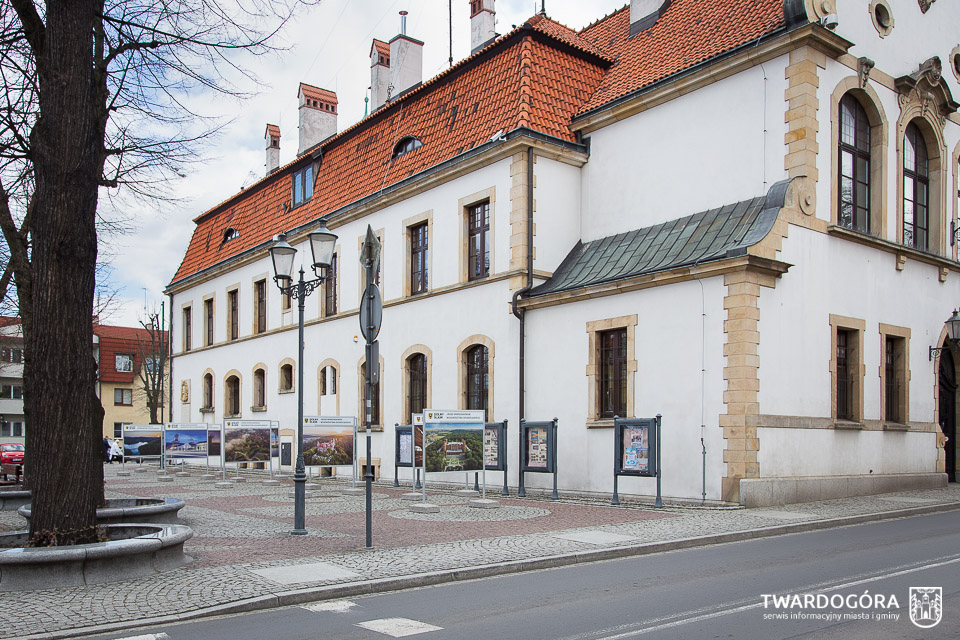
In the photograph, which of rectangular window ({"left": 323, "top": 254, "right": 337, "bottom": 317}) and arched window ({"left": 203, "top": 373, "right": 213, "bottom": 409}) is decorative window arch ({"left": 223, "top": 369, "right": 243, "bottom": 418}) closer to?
arched window ({"left": 203, "top": 373, "right": 213, "bottom": 409})

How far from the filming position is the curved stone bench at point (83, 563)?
8.73 metres

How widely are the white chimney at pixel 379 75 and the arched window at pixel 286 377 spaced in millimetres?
10403

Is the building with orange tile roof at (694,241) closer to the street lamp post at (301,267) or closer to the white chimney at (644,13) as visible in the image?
the white chimney at (644,13)

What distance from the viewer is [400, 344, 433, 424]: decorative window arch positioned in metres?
25.0

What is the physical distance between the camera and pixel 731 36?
19.2 metres

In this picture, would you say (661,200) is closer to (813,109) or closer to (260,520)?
(813,109)

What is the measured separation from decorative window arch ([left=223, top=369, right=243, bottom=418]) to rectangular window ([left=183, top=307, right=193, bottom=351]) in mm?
5470

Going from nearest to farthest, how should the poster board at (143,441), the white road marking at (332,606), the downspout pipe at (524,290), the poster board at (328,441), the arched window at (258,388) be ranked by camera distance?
1. the white road marking at (332,606)
2. the poster board at (328,441)
3. the downspout pipe at (524,290)
4. the poster board at (143,441)
5. the arched window at (258,388)

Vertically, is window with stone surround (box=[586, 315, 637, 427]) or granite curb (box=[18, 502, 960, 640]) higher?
window with stone surround (box=[586, 315, 637, 427])

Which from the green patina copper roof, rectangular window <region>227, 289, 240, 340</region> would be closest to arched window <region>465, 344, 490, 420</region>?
the green patina copper roof

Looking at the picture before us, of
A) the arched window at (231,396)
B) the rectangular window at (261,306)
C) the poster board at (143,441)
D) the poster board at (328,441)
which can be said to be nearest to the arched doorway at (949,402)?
the poster board at (328,441)

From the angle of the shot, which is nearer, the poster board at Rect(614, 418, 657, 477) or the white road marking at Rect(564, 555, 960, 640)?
the white road marking at Rect(564, 555, 960, 640)

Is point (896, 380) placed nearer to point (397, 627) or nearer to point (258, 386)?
point (397, 627)

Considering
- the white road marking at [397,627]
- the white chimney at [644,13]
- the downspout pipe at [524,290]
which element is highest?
the white chimney at [644,13]
